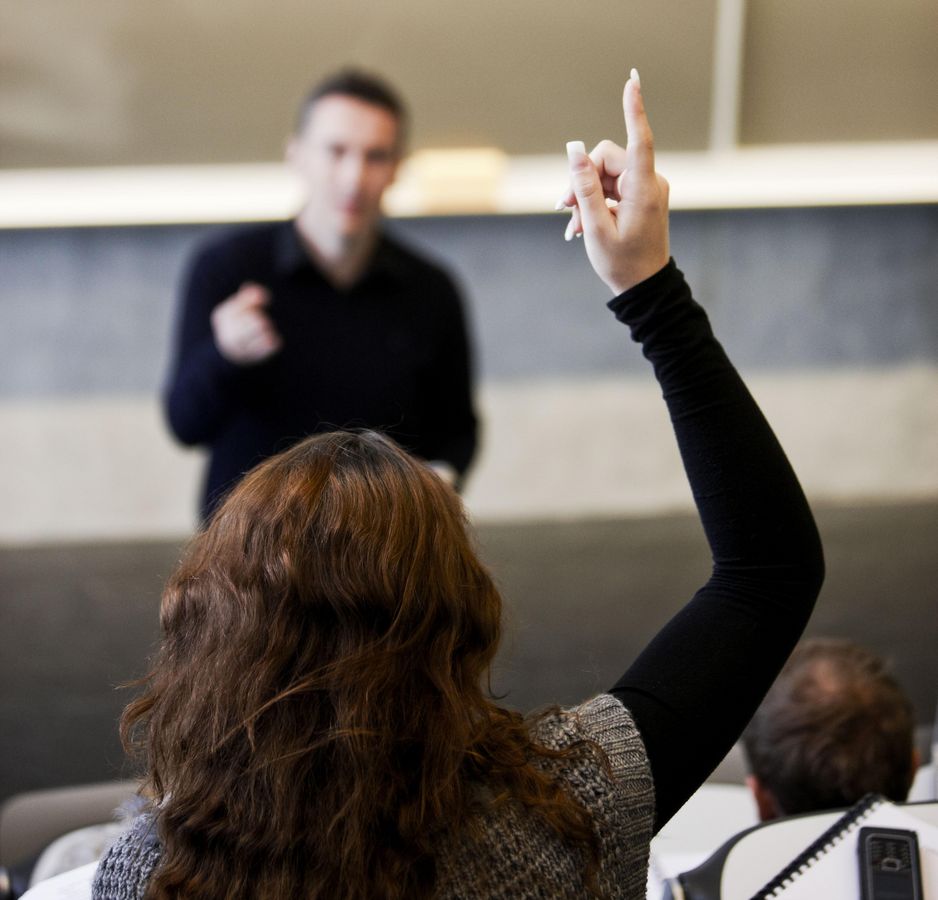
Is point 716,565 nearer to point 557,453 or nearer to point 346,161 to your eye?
point 346,161

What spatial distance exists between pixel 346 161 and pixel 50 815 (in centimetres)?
121

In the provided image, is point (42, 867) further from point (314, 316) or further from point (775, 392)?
point (775, 392)

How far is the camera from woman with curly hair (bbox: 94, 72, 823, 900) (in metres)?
0.67

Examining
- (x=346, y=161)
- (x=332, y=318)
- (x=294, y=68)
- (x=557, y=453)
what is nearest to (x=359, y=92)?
(x=346, y=161)

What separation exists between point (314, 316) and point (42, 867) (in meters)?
1.09

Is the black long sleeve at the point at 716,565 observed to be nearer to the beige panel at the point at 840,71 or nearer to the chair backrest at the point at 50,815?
the chair backrest at the point at 50,815

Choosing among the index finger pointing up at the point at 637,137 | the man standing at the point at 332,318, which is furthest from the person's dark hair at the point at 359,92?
the index finger pointing up at the point at 637,137

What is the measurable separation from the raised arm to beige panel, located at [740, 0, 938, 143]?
7.34ft

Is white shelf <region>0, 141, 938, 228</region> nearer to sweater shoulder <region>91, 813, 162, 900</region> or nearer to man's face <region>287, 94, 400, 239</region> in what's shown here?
man's face <region>287, 94, 400, 239</region>

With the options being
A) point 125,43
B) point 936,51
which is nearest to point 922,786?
point 936,51

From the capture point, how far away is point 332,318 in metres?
2.04

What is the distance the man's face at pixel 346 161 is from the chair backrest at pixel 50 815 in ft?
3.45

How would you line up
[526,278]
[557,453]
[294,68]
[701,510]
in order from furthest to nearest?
[557,453], [526,278], [294,68], [701,510]

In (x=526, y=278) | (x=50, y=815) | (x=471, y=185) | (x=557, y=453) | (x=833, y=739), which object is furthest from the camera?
(x=557, y=453)
